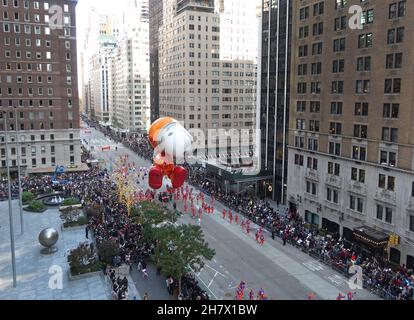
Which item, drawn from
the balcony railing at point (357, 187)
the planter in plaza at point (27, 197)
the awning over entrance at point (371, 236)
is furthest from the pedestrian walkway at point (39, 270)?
the balcony railing at point (357, 187)

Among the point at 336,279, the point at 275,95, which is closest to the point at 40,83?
the point at 275,95

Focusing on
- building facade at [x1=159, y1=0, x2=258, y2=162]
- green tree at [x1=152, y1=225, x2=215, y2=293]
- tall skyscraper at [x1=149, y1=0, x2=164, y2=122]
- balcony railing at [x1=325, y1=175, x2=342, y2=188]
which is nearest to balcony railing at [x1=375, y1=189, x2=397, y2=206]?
balcony railing at [x1=325, y1=175, x2=342, y2=188]

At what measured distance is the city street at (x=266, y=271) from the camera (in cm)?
Answer: 3388

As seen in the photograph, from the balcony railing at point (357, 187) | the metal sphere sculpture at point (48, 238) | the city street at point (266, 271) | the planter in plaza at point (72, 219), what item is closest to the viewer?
the city street at point (266, 271)

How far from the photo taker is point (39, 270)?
3734 cm

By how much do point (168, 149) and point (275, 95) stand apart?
134ft

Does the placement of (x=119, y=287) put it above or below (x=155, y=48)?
below

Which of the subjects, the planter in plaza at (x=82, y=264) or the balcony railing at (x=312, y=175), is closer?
→ the planter in plaza at (x=82, y=264)

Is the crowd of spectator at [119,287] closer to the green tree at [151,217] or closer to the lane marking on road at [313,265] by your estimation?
the green tree at [151,217]

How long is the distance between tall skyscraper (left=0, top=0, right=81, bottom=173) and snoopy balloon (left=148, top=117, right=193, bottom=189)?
59.6m

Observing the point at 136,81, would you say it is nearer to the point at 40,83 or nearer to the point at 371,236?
the point at 40,83

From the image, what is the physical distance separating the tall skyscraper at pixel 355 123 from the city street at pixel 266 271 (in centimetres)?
732
